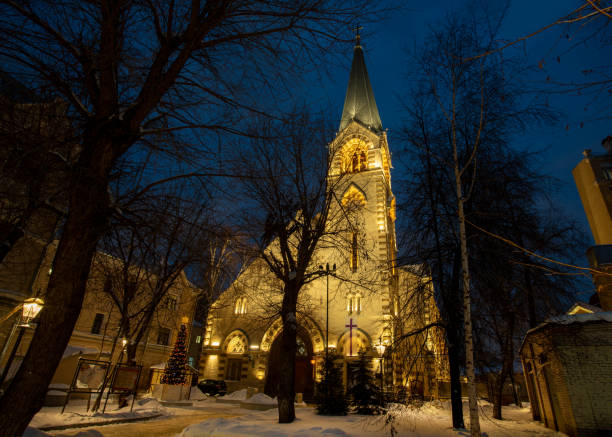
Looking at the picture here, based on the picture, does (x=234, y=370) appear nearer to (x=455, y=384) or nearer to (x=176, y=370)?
(x=176, y=370)

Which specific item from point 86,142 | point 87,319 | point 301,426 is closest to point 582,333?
point 301,426

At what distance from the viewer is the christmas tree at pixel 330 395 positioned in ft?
44.7

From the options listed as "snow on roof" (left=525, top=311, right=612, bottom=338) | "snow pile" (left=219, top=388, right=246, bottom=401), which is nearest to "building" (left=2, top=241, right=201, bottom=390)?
"snow pile" (left=219, top=388, right=246, bottom=401)

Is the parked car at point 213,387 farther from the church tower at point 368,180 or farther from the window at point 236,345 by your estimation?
the church tower at point 368,180

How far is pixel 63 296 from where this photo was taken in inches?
183

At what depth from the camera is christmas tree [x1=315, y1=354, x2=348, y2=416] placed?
44.7 feet

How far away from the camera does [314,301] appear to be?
1024 inches

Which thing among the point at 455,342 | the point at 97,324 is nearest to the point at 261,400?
the point at 455,342

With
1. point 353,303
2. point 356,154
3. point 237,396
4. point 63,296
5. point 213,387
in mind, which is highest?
point 356,154

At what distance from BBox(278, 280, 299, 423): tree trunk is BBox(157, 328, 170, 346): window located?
24.1 m

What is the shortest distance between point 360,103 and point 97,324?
102 ft

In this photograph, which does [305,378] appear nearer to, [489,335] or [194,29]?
[489,335]

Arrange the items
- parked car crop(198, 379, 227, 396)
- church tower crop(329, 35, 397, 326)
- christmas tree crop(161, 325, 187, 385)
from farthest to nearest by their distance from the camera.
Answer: parked car crop(198, 379, 227, 396)
church tower crop(329, 35, 397, 326)
christmas tree crop(161, 325, 187, 385)

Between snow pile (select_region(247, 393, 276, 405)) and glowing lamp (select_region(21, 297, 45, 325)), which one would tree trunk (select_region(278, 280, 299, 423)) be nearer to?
glowing lamp (select_region(21, 297, 45, 325))
